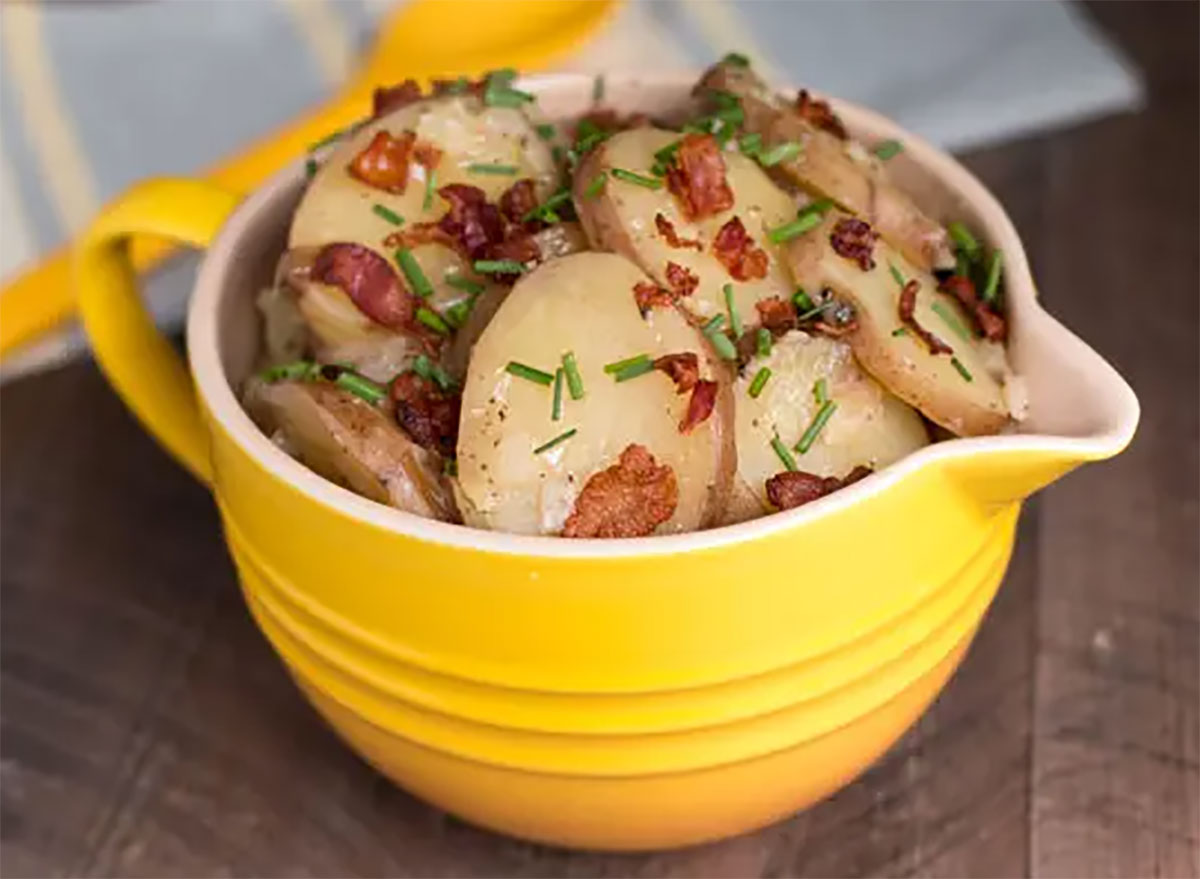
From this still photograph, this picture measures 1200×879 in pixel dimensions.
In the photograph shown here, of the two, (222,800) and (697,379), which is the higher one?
(697,379)

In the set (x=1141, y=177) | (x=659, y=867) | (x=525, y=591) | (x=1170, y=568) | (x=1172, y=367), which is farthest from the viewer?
(x=1141, y=177)

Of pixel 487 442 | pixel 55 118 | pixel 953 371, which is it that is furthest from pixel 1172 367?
pixel 55 118

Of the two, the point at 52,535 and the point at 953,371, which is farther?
A: the point at 52,535

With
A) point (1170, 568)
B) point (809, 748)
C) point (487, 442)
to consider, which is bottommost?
point (1170, 568)

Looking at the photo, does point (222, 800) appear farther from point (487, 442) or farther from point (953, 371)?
point (953, 371)

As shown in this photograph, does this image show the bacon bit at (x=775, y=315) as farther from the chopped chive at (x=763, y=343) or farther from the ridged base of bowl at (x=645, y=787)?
the ridged base of bowl at (x=645, y=787)

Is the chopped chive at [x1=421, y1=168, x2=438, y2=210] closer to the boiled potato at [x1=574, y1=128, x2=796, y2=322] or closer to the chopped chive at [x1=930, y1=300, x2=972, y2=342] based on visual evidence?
the boiled potato at [x1=574, y1=128, x2=796, y2=322]

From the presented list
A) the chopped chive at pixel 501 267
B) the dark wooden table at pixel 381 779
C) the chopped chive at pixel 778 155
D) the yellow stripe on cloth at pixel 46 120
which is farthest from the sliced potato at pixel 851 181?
the yellow stripe on cloth at pixel 46 120
